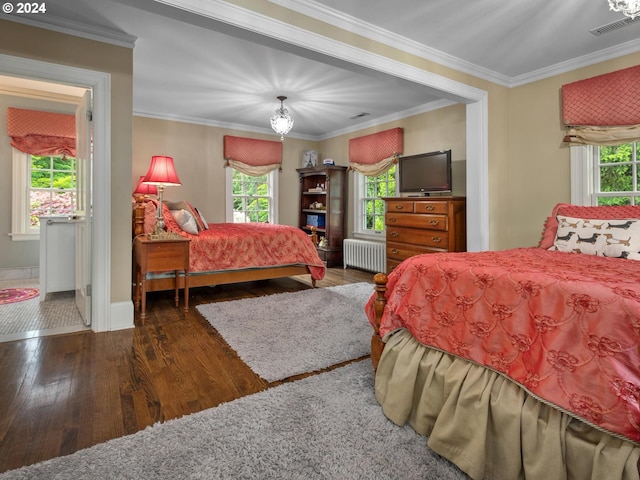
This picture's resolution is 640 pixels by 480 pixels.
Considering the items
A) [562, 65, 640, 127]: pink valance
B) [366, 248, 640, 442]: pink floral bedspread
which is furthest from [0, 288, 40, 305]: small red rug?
[562, 65, 640, 127]: pink valance

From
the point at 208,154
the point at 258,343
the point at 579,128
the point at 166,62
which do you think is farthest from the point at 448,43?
the point at 208,154

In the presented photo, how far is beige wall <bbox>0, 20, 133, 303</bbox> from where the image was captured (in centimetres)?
267

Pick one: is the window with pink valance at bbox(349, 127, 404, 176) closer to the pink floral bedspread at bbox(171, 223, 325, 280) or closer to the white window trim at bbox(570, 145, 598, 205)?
the pink floral bedspread at bbox(171, 223, 325, 280)

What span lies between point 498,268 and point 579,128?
8.85 feet

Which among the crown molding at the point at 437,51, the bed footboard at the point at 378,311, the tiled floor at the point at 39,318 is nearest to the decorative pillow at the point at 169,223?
the tiled floor at the point at 39,318

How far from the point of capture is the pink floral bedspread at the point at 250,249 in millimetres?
3914

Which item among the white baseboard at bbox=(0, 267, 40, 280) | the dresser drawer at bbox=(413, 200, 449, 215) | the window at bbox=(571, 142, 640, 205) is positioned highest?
the window at bbox=(571, 142, 640, 205)

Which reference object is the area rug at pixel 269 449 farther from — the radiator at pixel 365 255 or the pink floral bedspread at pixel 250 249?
the radiator at pixel 365 255

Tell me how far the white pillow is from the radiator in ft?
8.57

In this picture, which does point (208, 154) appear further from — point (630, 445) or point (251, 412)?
point (630, 445)

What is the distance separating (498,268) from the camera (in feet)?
5.35

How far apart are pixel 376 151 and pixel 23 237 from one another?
5106 millimetres

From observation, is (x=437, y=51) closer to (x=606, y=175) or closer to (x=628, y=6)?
(x=628, y=6)

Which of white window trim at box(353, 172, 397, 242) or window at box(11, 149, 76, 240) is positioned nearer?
window at box(11, 149, 76, 240)
